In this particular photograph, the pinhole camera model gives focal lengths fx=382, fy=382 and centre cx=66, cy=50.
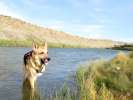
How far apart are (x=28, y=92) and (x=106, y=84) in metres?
3.05

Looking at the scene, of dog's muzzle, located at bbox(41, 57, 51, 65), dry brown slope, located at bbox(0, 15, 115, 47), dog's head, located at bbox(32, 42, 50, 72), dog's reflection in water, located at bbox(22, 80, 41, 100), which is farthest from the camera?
dry brown slope, located at bbox(0, 15, 115, 47)

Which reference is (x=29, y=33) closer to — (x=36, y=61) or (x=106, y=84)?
→ (x=36, y=61)

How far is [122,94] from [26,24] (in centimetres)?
11859

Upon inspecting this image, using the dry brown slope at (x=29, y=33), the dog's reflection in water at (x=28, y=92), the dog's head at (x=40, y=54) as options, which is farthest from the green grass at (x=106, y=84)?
the dry brown slope at (x=29, y=33)

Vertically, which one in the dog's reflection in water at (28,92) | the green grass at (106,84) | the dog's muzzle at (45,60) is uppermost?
the dog's muzzle at (45,60)

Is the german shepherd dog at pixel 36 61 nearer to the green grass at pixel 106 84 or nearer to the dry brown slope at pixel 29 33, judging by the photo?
the green grass at pixel 106 84

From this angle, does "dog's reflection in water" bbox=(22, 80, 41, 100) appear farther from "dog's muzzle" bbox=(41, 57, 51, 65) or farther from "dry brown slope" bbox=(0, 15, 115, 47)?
"dry brown slope" bbox=(0, 15, 115, 47)

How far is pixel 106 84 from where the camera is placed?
14617mm

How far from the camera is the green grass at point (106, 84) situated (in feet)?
37.3

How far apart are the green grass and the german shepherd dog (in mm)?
1652

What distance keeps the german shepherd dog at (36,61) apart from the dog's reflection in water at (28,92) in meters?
0.20

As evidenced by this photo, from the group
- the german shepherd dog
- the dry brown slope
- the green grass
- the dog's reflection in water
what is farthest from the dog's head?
the dry brown slope

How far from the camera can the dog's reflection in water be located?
13.8 metres

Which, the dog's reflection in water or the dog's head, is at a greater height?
the dog's head
